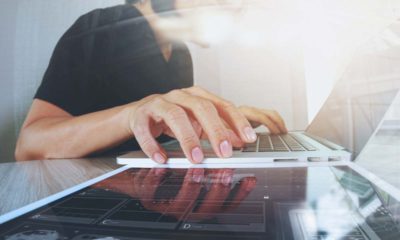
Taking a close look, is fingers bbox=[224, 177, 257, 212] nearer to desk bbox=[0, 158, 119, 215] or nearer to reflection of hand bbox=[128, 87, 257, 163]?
reflection of hand bbox=[128, 87, 257, 163]

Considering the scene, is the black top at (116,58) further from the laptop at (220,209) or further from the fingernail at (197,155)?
the laptop at (220,209)

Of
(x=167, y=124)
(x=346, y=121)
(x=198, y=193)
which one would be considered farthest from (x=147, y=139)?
(x=346, y=121)

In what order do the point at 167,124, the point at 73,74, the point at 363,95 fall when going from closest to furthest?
the point at 167,124
the point at 363,95
the point at 73,74

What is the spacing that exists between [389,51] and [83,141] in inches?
35.2

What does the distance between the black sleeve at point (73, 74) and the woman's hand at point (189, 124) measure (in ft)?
1.61

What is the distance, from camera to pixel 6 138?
4.33ft

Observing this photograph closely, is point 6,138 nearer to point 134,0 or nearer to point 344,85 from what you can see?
point 134,0

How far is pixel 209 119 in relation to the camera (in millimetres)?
692

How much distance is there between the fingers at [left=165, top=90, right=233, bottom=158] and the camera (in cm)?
66

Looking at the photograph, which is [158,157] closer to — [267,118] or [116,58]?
[267,118]

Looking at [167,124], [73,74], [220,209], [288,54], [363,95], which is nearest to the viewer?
[220,209]

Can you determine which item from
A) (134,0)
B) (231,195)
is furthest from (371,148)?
(134,0)

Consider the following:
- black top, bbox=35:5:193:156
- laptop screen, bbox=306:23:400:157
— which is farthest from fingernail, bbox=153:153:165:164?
black top, bbox=35:5:193:156

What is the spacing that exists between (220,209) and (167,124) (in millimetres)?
378
